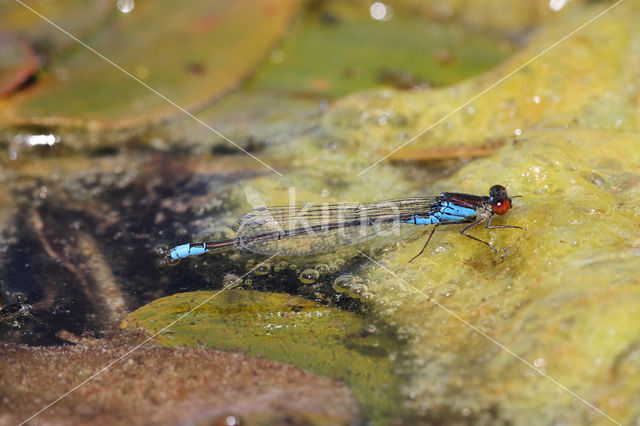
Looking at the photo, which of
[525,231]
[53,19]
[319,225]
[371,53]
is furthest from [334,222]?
[53,19]

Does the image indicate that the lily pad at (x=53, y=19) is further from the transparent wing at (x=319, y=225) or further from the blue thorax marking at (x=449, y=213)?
the blue thorax marking at (x=449, y=213)

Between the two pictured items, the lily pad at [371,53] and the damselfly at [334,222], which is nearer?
the damselfly at [334,222]

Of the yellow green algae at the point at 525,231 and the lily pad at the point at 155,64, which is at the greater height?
the lily pad at the point at 155,64

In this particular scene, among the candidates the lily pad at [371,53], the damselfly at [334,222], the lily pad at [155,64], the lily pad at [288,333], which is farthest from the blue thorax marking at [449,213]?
the lily pad at [155,64]

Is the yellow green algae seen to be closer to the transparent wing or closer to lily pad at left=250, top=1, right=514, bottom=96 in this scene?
the transparent wing

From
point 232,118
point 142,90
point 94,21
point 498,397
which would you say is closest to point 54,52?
point 94,21

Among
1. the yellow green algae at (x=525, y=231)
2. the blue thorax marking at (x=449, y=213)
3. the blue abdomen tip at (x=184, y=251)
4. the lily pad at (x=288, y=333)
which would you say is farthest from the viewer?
the blue abdomen tip at (x=184, y=251)
